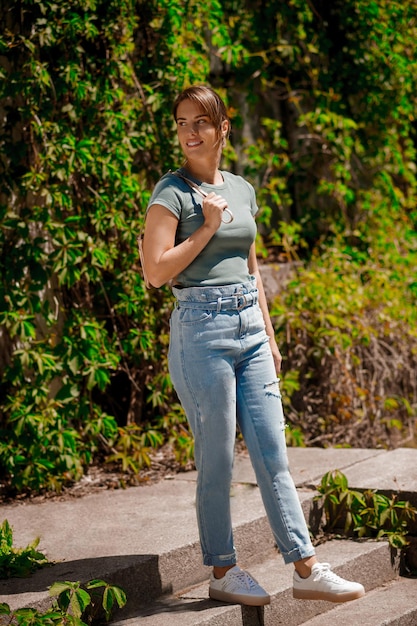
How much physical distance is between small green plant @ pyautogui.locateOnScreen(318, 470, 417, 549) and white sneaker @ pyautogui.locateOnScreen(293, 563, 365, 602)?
0.87 m

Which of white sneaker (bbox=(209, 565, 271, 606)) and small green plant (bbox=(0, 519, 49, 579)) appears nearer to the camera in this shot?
white sneaker (bbox=(209, 565, 271, 606))

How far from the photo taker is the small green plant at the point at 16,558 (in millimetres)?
3234

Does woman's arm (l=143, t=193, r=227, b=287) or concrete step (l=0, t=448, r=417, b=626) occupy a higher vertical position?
woman's arm (l=143, t=193, r=227, b=287)

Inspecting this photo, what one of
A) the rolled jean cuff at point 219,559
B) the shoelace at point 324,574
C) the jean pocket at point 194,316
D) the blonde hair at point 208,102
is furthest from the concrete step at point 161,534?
the blonde hair at point 208,102

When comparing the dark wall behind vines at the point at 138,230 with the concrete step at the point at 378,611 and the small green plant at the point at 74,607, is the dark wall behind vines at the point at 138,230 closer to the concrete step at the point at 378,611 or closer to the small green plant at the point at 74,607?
the small green plant at the point at 74,607

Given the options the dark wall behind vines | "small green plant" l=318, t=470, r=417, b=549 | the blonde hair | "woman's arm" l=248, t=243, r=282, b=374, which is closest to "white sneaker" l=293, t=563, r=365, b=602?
"woman's arm" l=248, t=243, r=282, b=374

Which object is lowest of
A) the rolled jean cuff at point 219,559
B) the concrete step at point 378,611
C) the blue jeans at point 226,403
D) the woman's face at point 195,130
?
the concrete step at point 378,611

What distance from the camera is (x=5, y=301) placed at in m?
4.36

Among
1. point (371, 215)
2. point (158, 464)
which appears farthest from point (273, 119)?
point (158, 464)

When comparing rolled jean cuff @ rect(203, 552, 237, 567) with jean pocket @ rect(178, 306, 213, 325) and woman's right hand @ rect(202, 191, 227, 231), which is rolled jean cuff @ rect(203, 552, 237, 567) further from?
woman's right hand @ rect(202, 191, 227, 231)

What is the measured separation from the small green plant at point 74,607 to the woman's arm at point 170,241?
0.97 meters

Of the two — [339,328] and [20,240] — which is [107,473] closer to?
[20,240]

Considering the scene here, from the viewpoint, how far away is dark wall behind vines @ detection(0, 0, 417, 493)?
441cm

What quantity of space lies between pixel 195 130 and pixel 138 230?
1709 millimetres
